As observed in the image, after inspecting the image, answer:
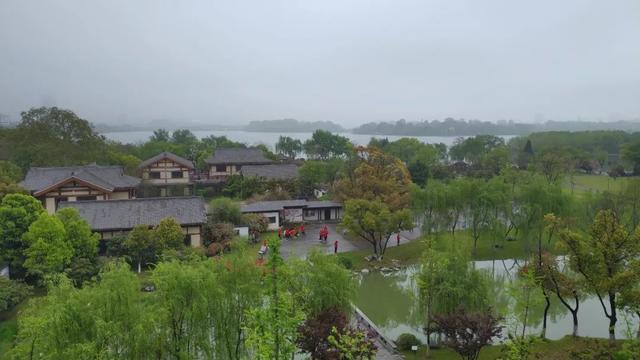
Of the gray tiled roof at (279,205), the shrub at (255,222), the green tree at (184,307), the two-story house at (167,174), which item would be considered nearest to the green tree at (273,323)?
the green tree at (184,307)

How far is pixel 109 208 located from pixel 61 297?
15.7 meters

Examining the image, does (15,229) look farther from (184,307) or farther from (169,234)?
(184,307)

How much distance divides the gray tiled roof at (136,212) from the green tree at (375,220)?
7370 mm

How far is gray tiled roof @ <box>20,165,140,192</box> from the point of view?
3181 cm

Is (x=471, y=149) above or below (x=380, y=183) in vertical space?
above

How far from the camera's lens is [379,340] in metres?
15.6

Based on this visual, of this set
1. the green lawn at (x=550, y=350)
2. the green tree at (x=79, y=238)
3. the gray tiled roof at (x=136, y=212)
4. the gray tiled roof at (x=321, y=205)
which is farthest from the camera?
the gray tiled roof at (x=321, y=205)

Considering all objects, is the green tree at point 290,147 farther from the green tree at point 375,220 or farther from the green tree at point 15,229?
the green tree at point 15,229

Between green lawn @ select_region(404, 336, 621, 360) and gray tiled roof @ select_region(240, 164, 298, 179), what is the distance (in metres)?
27.3

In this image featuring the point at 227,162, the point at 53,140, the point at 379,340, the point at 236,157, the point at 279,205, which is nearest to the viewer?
the point at 379,340

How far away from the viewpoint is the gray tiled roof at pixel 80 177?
31.8 m

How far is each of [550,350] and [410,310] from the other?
5.34 meters

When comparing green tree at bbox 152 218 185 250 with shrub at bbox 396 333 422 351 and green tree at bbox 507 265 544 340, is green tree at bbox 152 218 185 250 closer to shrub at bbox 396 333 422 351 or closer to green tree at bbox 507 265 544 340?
shrub at bbox 396 333 422 351

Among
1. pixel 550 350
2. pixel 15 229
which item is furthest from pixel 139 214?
pixel 550 350
